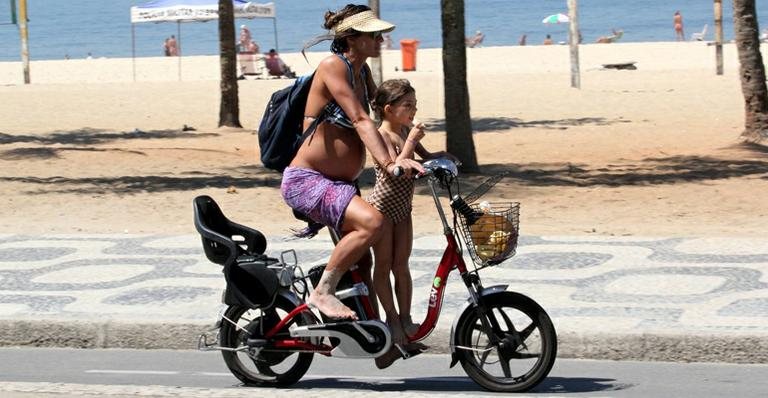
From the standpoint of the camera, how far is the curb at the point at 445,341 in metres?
7.16

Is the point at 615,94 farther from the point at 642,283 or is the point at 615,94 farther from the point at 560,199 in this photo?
the point at 642,283

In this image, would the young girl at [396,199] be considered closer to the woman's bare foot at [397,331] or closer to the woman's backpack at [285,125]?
the woman's bare foot at [397,331]

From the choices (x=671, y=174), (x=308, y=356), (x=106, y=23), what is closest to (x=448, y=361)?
(x=308, y=356)

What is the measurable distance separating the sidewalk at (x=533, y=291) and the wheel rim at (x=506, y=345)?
1068 millimetres

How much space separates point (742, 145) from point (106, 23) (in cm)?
10867

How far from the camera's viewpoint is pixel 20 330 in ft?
26.6

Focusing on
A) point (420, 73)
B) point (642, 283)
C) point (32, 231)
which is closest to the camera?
point (642, 283)

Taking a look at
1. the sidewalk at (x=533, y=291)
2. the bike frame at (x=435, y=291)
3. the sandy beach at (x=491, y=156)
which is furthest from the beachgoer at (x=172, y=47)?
the bike frame at (x=435, y=291)

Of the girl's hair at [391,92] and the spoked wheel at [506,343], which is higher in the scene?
the girl's hair at [391,92]

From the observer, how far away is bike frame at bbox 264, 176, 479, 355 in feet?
20.6

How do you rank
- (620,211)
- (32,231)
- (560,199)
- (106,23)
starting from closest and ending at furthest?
(32,231), (620,211), (560,199), (106,23)

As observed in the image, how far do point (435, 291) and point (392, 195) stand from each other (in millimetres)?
484

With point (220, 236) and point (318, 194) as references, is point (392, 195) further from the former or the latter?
point (220, 236)

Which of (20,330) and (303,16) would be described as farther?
(303,16)
